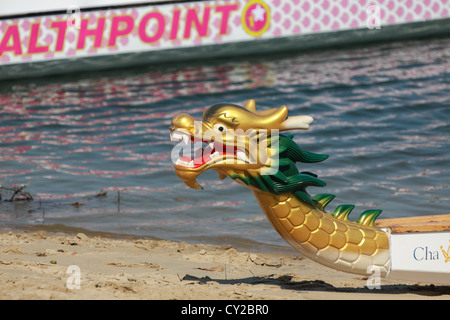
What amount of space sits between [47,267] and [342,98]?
744cm

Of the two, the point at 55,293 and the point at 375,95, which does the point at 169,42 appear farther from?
the point at 55,293

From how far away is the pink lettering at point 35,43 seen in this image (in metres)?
11.9

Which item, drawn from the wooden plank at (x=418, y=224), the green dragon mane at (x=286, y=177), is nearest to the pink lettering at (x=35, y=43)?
the green dragon mane at (x=286, y=177)

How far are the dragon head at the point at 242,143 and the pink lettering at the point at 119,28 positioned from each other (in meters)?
8.94

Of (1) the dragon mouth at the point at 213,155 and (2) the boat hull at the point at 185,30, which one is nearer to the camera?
(1) the dragon mouth at the point at 213,155

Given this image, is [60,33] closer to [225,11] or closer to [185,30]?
[185,30]

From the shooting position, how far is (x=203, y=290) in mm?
3820

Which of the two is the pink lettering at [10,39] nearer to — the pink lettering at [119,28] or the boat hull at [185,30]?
the boat hull at [185,30]

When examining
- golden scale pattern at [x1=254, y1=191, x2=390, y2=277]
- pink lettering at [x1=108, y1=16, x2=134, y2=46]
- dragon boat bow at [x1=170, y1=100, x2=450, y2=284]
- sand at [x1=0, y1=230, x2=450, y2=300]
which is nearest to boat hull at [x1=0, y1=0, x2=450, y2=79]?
pink lettering at [x1=108, y1=16, x2=134, y2=46]

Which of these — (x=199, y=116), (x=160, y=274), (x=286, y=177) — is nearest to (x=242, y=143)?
(x=286, y=177)

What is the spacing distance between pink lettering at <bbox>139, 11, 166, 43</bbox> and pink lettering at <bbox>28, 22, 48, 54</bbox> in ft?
5.54

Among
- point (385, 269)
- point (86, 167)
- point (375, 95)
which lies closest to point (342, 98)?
point (375, 95)

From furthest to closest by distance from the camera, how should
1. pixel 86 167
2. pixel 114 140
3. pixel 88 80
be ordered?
pixel 88 80 < pixel 114 140 < pixel 86 167

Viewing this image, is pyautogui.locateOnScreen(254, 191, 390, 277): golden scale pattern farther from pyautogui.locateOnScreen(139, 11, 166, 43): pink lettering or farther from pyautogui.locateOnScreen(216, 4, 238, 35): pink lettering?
pyautogui.locateOnScreen(216, 4, 238, 35): pink lettering
